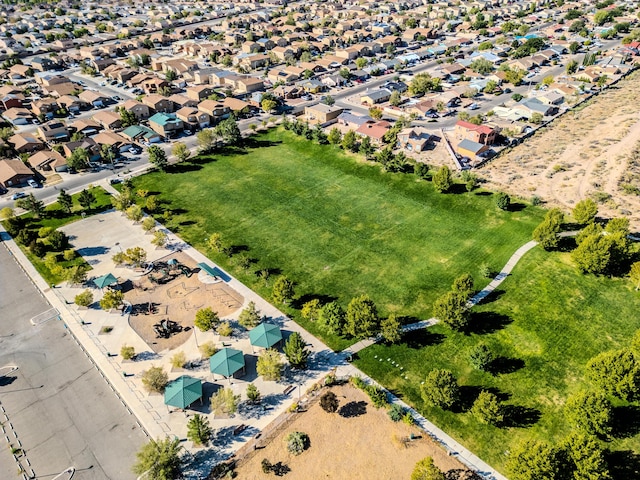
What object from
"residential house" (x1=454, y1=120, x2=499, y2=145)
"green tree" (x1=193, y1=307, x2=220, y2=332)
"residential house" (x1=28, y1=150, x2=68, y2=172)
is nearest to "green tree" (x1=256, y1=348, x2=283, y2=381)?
"green tree" (x1=193, y1=307, x2=220, y2=332)

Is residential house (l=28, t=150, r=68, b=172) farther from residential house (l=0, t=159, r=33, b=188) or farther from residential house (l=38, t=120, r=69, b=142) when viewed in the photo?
residential house (l=38, t=120, r=69, b=142)

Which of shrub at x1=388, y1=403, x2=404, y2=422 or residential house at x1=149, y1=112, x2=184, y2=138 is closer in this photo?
shrub at x1=388, y1=403, x2=404, y2=422

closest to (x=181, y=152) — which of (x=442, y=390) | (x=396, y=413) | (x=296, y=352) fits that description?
(x=296, y=352)

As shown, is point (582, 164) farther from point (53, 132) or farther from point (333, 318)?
point (53, 132)

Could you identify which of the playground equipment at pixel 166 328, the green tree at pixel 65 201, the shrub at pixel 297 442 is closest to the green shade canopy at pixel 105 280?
the playground equipment at pixel 166 328

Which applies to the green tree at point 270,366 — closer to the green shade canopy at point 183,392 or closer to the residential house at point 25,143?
the green shade canopy at point 183,392
